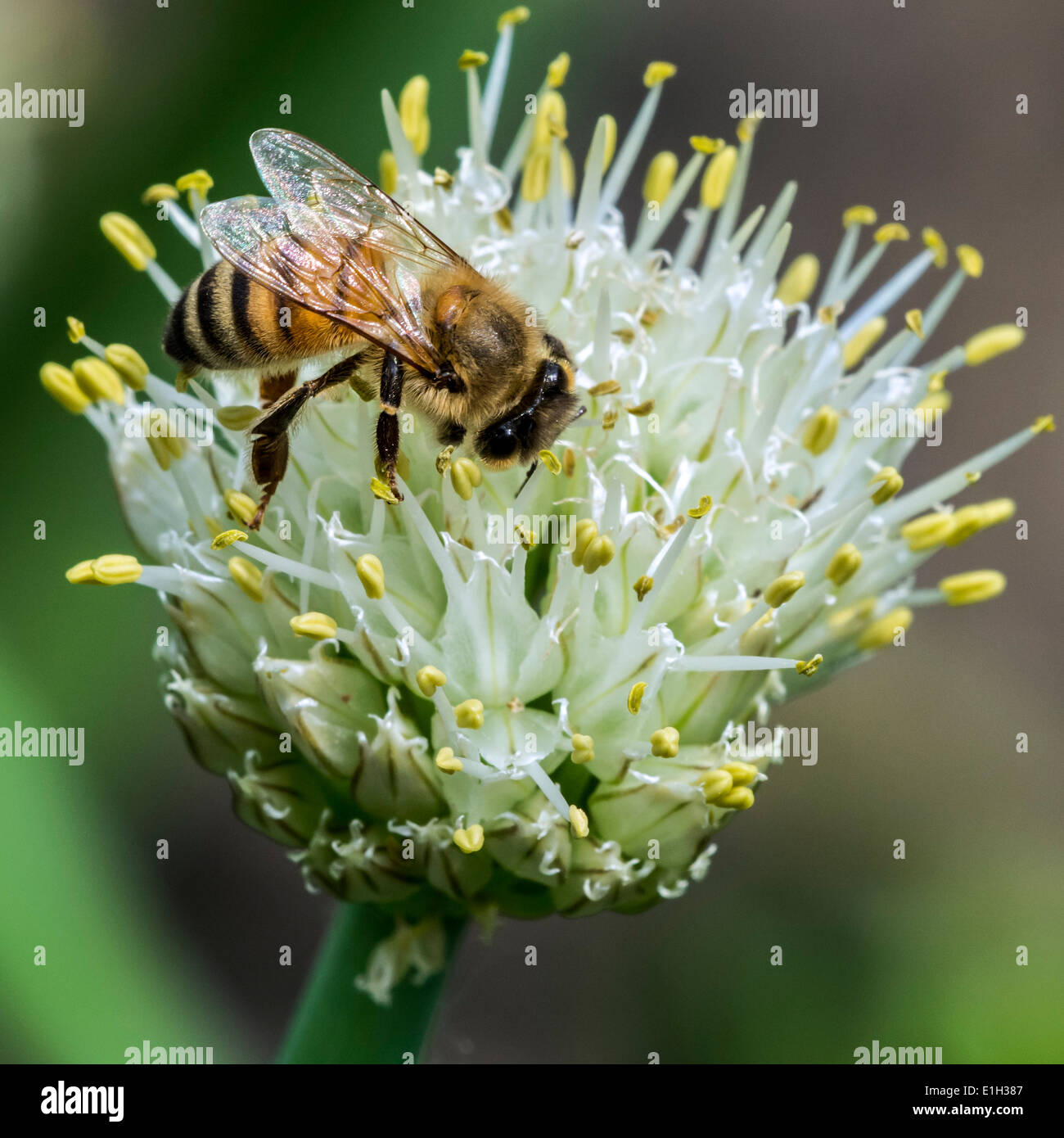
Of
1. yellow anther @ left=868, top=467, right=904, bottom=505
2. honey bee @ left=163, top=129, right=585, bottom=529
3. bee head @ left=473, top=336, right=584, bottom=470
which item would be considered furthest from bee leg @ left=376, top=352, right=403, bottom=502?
yellow anther @ left=868, top=467, right=904, bottom=505

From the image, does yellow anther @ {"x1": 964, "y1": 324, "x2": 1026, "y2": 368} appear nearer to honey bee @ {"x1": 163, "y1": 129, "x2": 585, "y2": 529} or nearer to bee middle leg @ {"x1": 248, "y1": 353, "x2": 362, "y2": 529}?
honey bee @ {"x1": 163, "y1": 129, "x2": 585, "y2": 529}

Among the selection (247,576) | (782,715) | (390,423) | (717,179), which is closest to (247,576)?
(247,576)

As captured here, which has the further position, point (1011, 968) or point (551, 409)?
point (1011, 968)

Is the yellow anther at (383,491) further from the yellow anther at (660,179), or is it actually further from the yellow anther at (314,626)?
the yellow anther at (660,179)

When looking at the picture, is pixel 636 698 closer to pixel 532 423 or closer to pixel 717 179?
pixel 532 423

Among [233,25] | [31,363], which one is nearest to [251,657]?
[31,363]

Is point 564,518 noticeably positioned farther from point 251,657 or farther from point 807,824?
point 807,824
